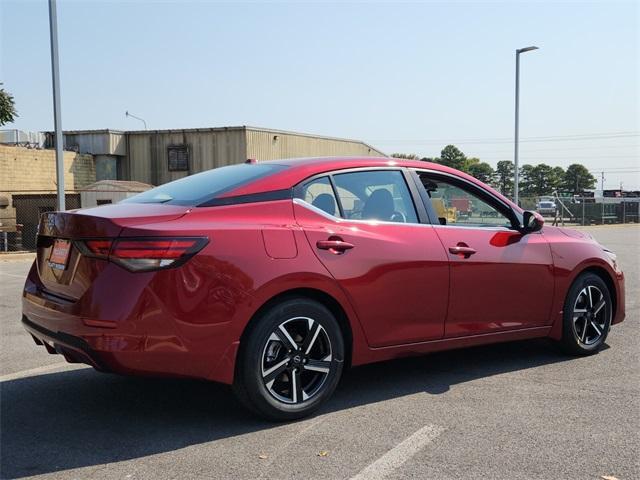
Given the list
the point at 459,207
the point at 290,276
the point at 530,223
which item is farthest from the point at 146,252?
the point at 530,223

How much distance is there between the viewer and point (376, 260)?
4250 millimetres

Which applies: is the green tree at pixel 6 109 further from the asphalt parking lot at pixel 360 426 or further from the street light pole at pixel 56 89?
the asphalt parking lot at pixel 360 426

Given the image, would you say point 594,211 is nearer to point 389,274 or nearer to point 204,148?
point 204,148

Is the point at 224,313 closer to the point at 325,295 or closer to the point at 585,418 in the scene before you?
the point at 325,295

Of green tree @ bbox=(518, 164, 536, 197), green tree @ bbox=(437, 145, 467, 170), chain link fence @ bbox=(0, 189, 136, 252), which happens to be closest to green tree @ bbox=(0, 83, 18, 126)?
chain link fence @ bbox=(0, 189, 136, 252)

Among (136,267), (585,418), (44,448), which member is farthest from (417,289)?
(44,448)

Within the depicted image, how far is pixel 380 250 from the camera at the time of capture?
429 centimetres

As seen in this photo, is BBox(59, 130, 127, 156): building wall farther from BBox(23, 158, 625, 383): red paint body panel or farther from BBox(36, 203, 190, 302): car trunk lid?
BBox(36, 203, 190, 302): car trunk lid

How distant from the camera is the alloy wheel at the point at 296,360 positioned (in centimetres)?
385

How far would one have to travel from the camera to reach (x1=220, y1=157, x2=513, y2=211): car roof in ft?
13.4

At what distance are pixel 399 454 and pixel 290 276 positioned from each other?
3.84 feet

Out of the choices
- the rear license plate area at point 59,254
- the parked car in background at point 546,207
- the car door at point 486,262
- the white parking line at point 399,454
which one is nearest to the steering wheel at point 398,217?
the car door at point 486,262

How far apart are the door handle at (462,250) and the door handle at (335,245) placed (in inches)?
35.4

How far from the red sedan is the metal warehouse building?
90.8ft
